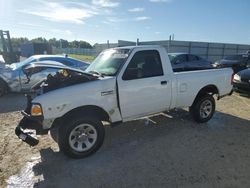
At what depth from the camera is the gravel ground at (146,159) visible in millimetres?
3551

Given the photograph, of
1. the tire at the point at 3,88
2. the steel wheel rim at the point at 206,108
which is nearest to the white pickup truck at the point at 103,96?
the steel wheel rim at the point at 206,108

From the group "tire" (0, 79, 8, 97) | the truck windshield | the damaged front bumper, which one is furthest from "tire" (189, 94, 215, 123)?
"tire" (0, 79, 8, 97)

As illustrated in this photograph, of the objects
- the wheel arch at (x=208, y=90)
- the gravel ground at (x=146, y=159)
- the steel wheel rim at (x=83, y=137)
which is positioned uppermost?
the wheel arch at (x=208, y=90)

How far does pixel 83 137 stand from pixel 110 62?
166cm

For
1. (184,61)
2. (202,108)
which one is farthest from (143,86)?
(184,61)

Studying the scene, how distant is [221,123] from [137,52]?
312cm

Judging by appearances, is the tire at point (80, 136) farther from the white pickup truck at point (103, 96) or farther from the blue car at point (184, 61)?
the blue car at point (184, 61)

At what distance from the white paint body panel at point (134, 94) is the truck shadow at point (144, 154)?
0.64m

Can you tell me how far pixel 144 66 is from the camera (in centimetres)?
478

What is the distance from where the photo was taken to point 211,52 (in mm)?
28969

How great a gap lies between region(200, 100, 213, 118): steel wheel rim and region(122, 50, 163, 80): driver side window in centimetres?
172

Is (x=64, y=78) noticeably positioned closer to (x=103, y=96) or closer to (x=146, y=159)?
(x=103, y=96)

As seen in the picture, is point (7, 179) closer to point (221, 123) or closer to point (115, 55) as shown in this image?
point (115, 55)

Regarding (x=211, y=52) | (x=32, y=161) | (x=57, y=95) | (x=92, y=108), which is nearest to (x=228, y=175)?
(x=92, y=108)
